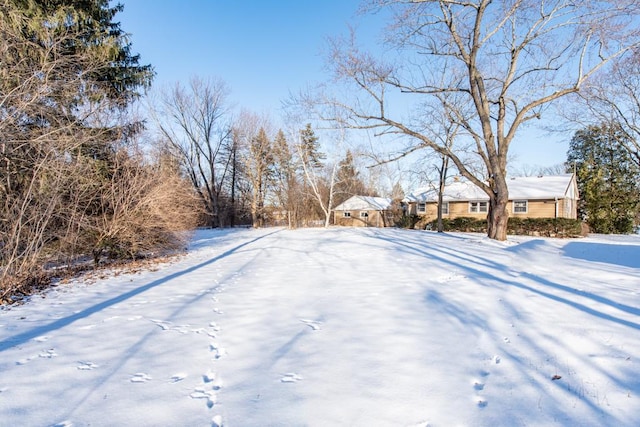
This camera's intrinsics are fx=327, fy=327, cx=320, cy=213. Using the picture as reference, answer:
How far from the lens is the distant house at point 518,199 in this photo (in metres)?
21.8

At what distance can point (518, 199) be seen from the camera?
22.4 metres

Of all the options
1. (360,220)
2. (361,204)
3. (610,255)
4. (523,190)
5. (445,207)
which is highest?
(523,190)

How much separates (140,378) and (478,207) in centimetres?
2560

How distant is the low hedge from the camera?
1977cm

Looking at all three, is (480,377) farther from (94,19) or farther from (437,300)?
(94,19)

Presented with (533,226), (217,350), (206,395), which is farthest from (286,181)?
(206,395)

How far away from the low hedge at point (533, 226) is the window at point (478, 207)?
5.61ft

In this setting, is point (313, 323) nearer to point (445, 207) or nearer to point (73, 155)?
point (73, 155)

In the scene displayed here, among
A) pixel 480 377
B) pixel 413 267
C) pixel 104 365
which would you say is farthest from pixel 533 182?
pixel 104 365

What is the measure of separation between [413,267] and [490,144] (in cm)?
727

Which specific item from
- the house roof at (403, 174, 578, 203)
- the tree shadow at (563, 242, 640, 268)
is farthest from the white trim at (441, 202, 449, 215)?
the tree shadow at (563, 242, 640, 268)

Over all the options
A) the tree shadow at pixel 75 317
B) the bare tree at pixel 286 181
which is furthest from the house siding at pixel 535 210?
the tree shadow at pixel 75 317

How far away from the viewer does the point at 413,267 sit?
745 cm

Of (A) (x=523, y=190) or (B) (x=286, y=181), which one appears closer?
(A) (x=523, y=190)
